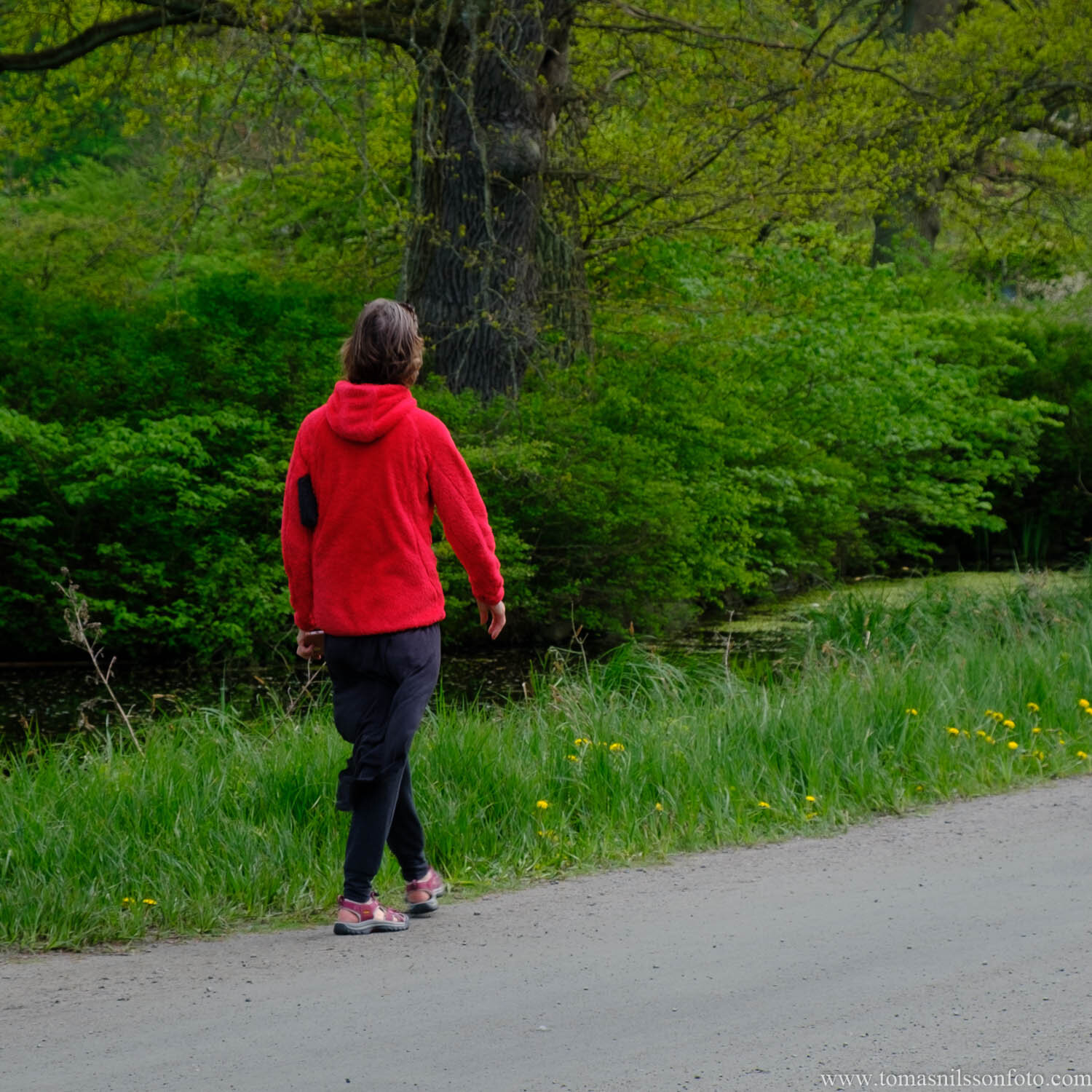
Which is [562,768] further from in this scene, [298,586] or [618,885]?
[298,586]

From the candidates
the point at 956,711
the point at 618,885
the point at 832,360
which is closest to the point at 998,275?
the point at 832,360

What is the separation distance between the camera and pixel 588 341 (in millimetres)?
14180

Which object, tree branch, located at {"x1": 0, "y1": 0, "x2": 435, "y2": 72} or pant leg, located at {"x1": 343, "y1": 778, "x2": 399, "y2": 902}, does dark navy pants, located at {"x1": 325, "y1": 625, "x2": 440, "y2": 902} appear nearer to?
pant leg, located at {"x1": 343, "y1": 778, "x2": 399, "y2": 902}

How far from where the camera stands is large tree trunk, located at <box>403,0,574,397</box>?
12773 millimetres

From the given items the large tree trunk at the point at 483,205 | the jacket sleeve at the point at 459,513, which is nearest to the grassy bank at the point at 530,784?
the jacket sleeve at the point at 459,513

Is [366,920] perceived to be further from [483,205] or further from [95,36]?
[95,36]

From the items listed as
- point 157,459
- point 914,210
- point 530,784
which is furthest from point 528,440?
point 914,210

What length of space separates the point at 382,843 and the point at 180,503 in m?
7.61

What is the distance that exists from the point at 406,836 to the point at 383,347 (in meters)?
1.57

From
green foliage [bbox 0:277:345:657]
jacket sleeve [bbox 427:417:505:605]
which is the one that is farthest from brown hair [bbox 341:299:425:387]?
green foliage [bbox 0:277:345:657]

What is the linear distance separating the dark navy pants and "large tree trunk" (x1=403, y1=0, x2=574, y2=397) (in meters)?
8.50

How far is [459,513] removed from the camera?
14.2ft

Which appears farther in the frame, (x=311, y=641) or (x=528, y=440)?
(x=528, y=440)

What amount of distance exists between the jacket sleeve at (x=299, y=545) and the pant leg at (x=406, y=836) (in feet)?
2.03
